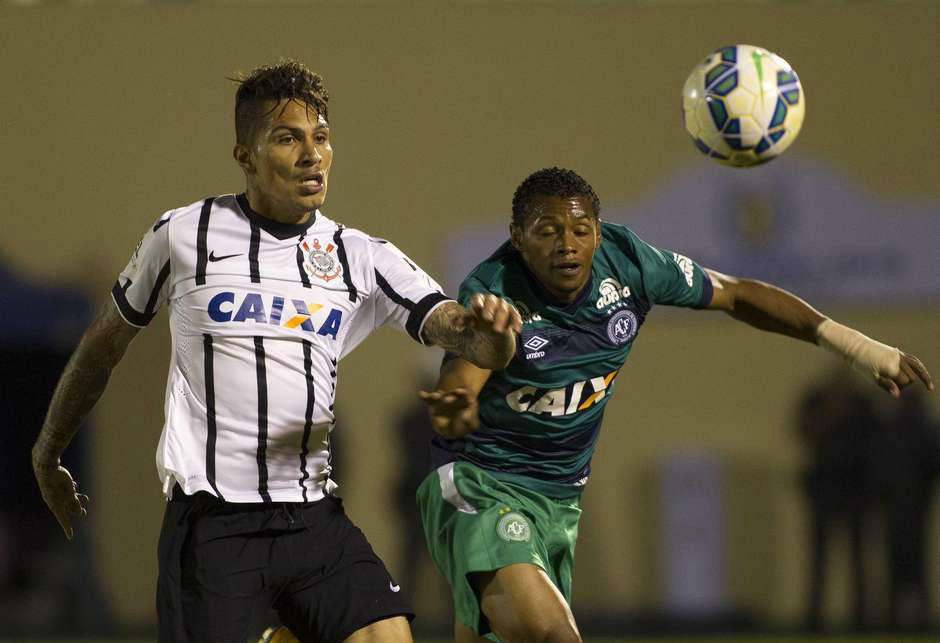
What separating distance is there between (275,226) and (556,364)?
46.5 inches

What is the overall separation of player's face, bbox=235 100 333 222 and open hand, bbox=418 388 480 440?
79cm

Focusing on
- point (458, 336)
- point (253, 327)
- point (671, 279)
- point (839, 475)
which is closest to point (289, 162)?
point (253, 327)

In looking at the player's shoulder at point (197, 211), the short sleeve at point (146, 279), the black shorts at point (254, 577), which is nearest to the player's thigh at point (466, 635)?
the black shorts at point (254, 577)

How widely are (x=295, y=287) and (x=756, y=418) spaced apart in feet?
25.8

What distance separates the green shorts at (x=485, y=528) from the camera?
4457 millimetres

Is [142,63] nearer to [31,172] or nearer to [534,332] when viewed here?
[31,172]

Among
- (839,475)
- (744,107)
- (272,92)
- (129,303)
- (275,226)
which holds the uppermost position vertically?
(744,107)

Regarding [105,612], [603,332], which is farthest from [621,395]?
[603,332]

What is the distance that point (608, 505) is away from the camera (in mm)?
11000

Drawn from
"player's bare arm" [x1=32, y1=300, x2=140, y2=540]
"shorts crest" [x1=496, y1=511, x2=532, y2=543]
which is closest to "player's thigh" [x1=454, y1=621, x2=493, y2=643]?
"shorts crest" [x1=496, y1=511, x2=532, y2=543]

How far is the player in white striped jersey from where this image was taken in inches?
149

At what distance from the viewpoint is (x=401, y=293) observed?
3.96 meters

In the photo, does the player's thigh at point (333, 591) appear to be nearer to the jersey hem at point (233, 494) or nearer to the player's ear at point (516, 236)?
the jersey hem at point (233, 494)

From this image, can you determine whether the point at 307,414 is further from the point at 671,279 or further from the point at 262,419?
the point at 671,279
